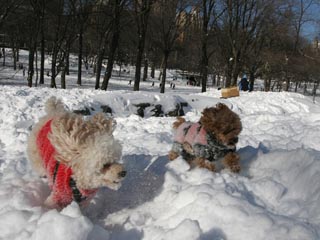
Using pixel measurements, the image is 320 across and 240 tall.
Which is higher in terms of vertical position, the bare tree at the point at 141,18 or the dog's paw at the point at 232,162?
the bare tree at the point at 141,18

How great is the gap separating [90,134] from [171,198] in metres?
1.13

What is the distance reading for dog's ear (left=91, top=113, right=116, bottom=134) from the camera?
345cm

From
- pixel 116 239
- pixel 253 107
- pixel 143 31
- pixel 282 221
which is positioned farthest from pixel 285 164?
pixel 143 31

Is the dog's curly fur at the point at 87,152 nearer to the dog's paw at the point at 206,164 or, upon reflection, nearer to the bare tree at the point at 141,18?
the dog's paw at the point at 206,164

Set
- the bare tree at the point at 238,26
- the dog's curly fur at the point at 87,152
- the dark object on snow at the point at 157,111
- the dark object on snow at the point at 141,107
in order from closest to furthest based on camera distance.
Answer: the dog's curly fur at the point at 87,152
the dark object on snow at the point at 141,107
the dark object on snow at the point at 157,111
the bare tree at the point at 238,26

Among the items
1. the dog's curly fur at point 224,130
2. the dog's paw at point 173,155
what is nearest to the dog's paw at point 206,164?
the dog's curly fur at point 224,130

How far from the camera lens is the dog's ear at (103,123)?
3.45m

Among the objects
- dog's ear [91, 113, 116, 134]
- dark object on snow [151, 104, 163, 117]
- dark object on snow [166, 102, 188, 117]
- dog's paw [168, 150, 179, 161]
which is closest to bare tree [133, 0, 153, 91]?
dark object on snow [166, 102, 188, 117]

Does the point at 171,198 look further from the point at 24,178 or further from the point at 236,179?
the point at 24,178

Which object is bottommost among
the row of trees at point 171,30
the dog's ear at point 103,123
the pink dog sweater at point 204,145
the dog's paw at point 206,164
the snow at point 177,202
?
the snow at point 177,202

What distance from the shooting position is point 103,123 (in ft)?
11.5

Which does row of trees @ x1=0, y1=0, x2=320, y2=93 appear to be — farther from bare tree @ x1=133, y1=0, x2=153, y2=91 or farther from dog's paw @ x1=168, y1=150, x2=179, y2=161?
dog's paw @ x1=168, y1=150, x2=179, y2=161

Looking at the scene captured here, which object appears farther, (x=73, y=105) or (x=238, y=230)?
(x=73, y=105)

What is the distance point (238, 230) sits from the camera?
2963mm
